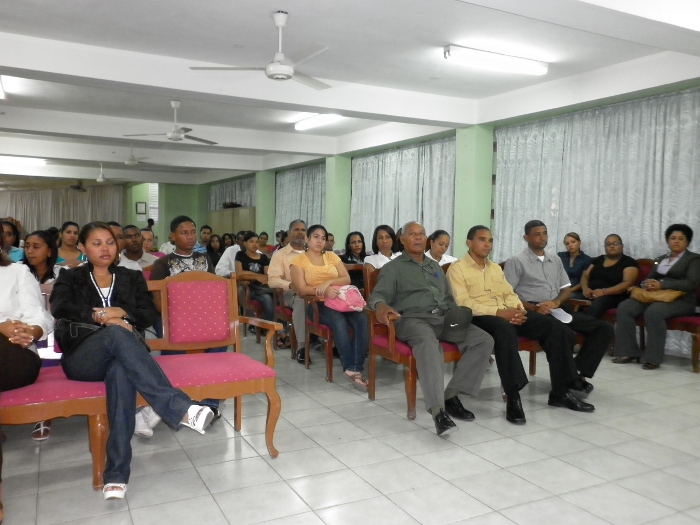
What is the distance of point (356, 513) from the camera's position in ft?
7.64

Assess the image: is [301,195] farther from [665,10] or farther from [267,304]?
[665,10]

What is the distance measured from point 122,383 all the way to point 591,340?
3.00 metres

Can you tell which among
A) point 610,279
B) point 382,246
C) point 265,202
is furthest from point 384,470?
point 265,202

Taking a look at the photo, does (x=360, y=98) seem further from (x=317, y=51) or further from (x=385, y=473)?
(x=385, y=473)

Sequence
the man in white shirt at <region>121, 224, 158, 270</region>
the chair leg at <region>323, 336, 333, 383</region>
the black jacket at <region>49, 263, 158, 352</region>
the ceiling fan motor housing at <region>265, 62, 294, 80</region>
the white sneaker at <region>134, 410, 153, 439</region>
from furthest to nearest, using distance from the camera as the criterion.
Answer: the man in white shirt at <region>121, 224, 158, 270</region> → the ceiling fan motor housing at <region>265, 62, 294, 80</region> → the chair leg at <region>323, 336, 333, 383</region> → the white sneaker at <region>134, 410, 153, 439</region> → the black jacket at <region>49, 263, 158, 352</region>

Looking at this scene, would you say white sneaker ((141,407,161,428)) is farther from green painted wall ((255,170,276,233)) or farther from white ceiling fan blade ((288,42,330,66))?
green painted wall ((255,170,276,233))

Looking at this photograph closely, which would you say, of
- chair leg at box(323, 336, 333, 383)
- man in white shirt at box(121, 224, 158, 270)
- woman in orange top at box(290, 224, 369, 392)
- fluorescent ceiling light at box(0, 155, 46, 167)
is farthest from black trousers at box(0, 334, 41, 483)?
fluorescent ceiling light at box(0, 155, 46, 167)

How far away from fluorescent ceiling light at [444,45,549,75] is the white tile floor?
3.12 meters

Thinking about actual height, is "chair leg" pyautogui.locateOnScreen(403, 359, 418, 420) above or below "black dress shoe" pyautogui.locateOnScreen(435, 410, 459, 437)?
above

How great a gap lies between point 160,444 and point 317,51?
115 inches

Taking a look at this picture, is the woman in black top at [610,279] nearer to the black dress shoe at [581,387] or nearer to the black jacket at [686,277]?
the black jacket at [686,277]

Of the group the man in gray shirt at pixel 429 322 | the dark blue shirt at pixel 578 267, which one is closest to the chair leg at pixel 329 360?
the man in gray shirt at pixel 429 322

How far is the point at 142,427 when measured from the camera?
3088mm

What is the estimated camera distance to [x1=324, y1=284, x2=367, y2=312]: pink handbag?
14.1ft
